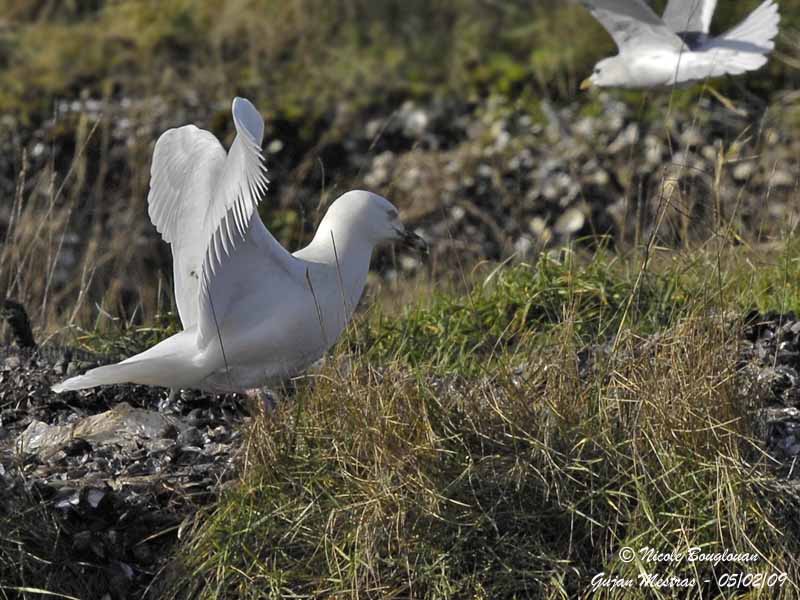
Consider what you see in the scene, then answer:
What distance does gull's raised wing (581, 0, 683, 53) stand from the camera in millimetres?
6414

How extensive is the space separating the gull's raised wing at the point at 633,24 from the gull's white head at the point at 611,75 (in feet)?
0.38

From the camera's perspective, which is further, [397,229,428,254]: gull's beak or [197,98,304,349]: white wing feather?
[397,229,428,254]: gull's beak

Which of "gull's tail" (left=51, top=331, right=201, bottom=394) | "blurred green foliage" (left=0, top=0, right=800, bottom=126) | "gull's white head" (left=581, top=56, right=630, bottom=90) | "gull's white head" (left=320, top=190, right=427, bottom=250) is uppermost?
"gull's white head" (left=320, top=190, right=427, bottom=250)

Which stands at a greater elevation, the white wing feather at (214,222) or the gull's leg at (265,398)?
the white wing feather at (214,222)

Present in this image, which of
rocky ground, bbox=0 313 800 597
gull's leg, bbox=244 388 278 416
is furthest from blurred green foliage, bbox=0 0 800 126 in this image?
gull's leg, bbox=244 388 278 416

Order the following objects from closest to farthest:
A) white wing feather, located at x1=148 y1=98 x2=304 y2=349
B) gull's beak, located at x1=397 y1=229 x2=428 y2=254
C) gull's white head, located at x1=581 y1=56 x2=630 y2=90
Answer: white wing feather, located at x1=148 y1=98 x2=304 y2=349
gull's beak, located at x1=397 y1=229 x2=428 y2=254
gull's white head, located at x1=581 y1=56 x2=630 y2=90

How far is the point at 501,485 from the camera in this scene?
366 cm

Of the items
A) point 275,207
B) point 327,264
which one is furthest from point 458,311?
point 275,207

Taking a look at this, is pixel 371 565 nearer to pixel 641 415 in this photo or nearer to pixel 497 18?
pixel 641 415

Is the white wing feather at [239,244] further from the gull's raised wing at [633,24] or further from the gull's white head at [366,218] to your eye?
the gull's raised wing at [633,24]

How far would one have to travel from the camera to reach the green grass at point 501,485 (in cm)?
353

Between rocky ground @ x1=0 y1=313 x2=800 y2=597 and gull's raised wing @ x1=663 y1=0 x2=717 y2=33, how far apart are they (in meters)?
2.21

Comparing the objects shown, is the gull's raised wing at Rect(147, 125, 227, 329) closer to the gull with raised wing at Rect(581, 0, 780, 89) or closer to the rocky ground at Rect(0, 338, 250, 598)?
the rocky ground at Rect(0, 338, 250, 598)

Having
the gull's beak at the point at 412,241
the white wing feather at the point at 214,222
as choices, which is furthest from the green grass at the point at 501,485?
the gull's beak at the point at 412,241
